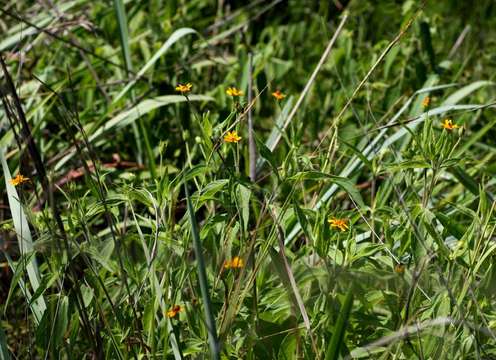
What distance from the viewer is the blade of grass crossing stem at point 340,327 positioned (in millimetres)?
1188

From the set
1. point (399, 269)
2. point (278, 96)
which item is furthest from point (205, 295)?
point (278, 96)

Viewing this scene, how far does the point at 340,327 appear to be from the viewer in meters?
1.23

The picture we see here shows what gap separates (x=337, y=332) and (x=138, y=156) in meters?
1.45

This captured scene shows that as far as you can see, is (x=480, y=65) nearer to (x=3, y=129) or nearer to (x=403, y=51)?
(x=403, y=51)

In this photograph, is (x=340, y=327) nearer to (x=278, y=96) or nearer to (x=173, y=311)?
(x=173, y=311)

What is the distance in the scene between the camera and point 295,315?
1.42 m

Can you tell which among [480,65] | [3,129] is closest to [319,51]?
[480,65]

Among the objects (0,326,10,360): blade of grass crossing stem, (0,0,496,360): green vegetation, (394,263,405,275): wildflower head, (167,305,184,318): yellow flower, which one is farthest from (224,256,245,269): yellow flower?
(0,326,10,360): blade of grass crossing stem

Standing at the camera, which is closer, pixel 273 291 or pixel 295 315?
pixel 295 315

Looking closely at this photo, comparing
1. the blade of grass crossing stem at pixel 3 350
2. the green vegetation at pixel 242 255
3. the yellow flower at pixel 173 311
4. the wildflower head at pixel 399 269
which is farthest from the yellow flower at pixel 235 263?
the blade of grass crossing stem at pixel 3 350

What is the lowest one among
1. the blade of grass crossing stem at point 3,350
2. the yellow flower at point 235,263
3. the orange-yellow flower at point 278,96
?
the blade of grass crossing stem at point 3,350

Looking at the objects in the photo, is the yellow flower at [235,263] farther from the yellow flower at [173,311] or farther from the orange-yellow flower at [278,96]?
the orange-yellow flower at [278,96]

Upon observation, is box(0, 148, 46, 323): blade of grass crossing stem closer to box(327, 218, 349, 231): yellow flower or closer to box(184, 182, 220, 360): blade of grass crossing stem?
box(184, 182, 220, 360): blade of grass crossing stem

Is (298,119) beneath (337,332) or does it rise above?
beneath
